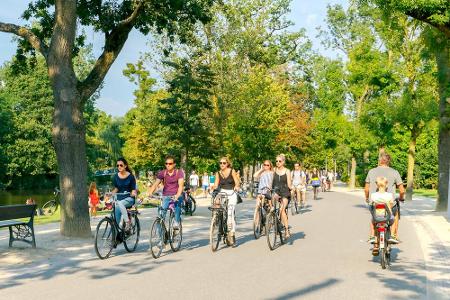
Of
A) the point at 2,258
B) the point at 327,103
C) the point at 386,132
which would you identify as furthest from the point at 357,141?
the point at 2,258

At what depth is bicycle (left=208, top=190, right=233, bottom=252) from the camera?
38.8 feet

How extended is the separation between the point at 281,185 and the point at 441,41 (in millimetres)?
7884

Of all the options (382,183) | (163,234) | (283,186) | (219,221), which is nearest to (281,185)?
(283,186)

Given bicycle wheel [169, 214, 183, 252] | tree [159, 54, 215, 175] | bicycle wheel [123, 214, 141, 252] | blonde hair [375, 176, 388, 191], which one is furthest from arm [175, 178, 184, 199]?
tree [159, 54, 215, 175]

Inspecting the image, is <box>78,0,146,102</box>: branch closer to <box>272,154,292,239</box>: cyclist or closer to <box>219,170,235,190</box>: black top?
<box>219,170,235,190</box>: black top

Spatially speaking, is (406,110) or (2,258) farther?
(406,110)

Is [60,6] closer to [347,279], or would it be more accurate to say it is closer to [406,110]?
[347,279]

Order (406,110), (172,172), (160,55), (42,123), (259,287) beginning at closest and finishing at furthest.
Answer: (259,287) < (172,172) < (406,110) < (160,55) < (42,123)

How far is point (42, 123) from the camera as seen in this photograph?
55.4 m

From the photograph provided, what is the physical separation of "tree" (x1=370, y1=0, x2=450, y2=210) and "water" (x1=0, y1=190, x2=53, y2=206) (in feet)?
118

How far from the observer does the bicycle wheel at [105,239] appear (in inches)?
416

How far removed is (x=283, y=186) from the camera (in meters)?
13.3

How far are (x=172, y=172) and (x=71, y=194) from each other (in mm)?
3185

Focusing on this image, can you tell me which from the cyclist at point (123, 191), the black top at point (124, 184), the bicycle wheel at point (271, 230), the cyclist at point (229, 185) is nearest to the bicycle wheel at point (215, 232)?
the cyclist at point (229, 185)
